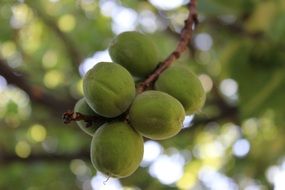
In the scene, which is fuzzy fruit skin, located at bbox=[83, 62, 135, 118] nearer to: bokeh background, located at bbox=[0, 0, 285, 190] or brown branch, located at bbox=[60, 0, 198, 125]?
brown branch, located at bbox=[60, 0, 198, 125]

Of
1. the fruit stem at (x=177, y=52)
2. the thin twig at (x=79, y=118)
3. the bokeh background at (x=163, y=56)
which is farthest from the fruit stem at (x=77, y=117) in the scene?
the bokeh background at (x=163, y=56)

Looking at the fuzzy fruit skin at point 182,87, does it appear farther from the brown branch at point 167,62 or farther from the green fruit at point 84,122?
the green fruit at point 84,122

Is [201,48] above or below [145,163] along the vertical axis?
above

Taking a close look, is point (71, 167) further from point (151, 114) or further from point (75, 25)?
point (151, 114)

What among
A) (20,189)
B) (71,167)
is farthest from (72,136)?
(20,189)

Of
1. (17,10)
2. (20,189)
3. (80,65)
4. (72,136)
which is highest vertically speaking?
(17,10)

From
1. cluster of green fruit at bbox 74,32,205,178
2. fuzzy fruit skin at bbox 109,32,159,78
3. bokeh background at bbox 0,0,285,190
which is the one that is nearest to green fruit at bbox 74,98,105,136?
cluster of green fruit at bbox 74,32,205,178

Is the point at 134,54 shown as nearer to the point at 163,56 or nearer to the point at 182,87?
the point at 182,87
